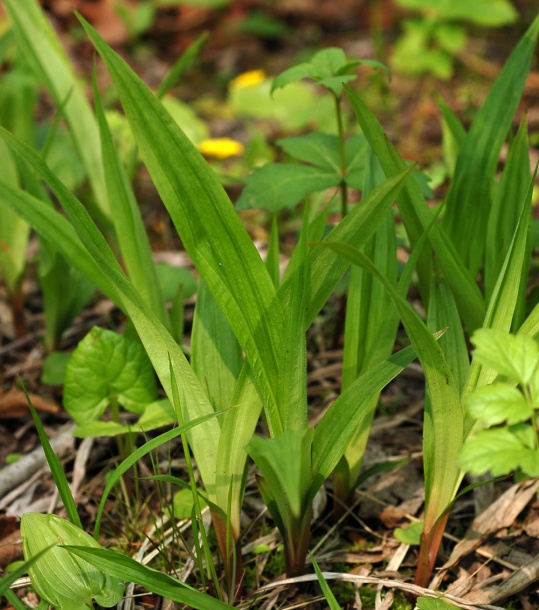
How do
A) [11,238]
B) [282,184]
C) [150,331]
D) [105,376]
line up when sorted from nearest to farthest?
[150,331] → [105,376] → [282,184] → [11,238]

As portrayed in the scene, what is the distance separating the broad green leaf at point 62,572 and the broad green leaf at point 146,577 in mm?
73

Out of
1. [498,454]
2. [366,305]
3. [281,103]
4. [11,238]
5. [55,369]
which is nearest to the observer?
[498,454]

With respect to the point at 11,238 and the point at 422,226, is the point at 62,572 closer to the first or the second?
the point at 422,226

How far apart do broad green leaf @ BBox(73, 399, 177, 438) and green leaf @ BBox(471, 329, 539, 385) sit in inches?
23.7

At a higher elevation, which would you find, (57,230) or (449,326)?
(57,230)

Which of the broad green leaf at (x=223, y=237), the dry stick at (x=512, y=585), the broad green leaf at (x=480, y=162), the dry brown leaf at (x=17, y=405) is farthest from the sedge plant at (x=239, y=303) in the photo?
the dry brown leaf at (x=17, y=405)

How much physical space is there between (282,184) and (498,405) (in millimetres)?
781

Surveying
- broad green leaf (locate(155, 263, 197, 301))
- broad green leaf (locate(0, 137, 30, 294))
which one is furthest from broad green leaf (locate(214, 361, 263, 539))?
broad green leaf (locate(0, 137, 30, 294))

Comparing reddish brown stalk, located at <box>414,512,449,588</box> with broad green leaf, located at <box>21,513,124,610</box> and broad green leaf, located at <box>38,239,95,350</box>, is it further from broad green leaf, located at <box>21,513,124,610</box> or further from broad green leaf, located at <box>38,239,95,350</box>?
broad green leaf, located at <box>38,239,95,350</box>

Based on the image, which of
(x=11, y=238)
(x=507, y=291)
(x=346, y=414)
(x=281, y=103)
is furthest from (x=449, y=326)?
(x=281, y=103)

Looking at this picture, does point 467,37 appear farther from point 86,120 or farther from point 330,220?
point 86,120

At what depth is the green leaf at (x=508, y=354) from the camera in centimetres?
87

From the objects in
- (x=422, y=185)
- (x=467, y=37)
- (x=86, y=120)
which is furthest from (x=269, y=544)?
(x=467, y=37)

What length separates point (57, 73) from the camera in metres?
1.79
